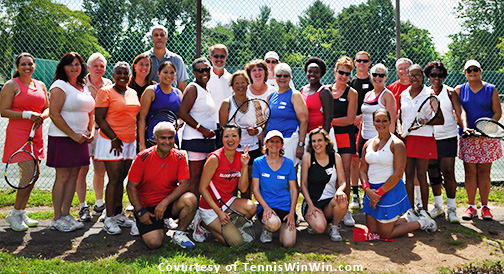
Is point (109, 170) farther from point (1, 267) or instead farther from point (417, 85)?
point (417, 85)

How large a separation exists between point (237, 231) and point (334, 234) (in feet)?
3.60

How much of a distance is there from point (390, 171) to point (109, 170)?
10.5 feet

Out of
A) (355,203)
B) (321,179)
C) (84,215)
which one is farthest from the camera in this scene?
(355,203)

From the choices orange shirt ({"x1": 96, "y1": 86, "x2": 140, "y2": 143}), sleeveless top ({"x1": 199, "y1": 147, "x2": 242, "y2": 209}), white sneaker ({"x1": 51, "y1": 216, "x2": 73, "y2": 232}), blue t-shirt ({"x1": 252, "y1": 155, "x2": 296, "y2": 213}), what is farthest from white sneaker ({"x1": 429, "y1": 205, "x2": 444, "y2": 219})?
white sneaker ({"x1": 51, "y1": 216, "x2": 73, "y2": 232})

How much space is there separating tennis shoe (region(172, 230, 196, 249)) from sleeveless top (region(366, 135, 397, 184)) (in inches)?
85.2

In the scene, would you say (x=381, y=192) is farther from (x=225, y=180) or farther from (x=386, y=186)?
(x=225, y=180)

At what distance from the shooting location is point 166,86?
16.4 ft

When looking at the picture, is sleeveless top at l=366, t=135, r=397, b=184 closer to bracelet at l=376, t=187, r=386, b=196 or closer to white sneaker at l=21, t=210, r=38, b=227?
bracelet at l=376, t=187, r=386, b=196

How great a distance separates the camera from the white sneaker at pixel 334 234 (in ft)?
15.4

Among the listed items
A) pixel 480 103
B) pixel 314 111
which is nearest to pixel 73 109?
pixel 314 111

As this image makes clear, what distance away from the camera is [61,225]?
4.93m

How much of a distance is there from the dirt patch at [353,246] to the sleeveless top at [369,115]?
4.20ft

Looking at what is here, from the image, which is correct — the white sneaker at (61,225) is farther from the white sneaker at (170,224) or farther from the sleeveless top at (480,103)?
the sleeveless top at (480,103)

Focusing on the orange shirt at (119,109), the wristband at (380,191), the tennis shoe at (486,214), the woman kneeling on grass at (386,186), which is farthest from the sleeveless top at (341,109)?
the orange shirt at (119,109)
